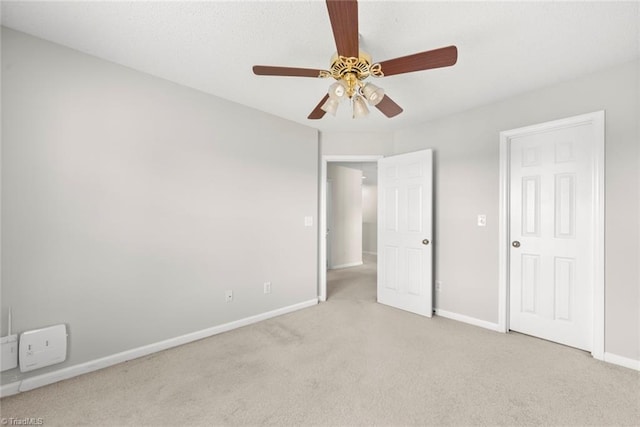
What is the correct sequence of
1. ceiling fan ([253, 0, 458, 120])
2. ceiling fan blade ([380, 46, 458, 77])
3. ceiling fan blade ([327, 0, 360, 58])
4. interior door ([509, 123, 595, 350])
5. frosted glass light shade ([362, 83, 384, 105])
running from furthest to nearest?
interior door ([509, 123, 595, 350]) → frosted glass light shade ([362, 83, 384, 105]) → ceiling fan blade ([380, 46, 458, 77]) → ceiling fan ([253, 0, 458, 120]) → ceiling fan blade ([327, 0, 360, 58])

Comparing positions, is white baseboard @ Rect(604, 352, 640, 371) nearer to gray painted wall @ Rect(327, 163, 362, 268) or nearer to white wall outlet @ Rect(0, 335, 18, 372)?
white wall outlet @ Rect(0, 335, 18, 372)

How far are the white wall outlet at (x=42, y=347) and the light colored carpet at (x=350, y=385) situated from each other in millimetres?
181

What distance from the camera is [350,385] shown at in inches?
77.5

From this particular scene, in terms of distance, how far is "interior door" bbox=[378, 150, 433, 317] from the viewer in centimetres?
337

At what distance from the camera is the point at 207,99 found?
2793 millimetres

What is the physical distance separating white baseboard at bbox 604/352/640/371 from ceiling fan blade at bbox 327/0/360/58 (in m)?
3.07

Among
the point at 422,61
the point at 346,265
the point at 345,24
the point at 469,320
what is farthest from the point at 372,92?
the point at 346,265

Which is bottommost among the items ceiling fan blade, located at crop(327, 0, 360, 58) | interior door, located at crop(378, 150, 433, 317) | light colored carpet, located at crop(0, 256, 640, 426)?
light colored carpet, located at crop(0, 256, 640, 426)

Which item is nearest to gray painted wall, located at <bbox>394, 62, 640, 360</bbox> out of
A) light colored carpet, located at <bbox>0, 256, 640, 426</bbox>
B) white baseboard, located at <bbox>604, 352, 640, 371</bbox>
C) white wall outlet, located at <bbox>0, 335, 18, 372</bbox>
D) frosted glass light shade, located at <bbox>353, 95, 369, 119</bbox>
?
white baseboard, located at <bbox>604, 352, 640, 371</bbox>

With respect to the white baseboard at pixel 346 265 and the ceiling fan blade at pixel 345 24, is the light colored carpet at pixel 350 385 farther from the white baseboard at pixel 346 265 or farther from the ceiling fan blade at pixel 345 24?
the white baseboard at pixel 346 265

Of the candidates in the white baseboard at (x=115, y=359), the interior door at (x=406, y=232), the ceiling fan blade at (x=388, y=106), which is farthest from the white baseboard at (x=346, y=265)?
A: the ceiling fan blade at (x=388, y=106)

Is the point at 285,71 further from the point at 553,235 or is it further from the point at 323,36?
the point at 553,235

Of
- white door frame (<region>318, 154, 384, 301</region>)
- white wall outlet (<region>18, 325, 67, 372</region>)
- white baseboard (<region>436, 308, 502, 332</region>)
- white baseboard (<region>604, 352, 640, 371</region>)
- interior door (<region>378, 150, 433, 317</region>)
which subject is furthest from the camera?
white door frame (<region>318, 154, 384, 301</region>)

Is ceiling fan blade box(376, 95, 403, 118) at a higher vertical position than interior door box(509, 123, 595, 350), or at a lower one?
higher
